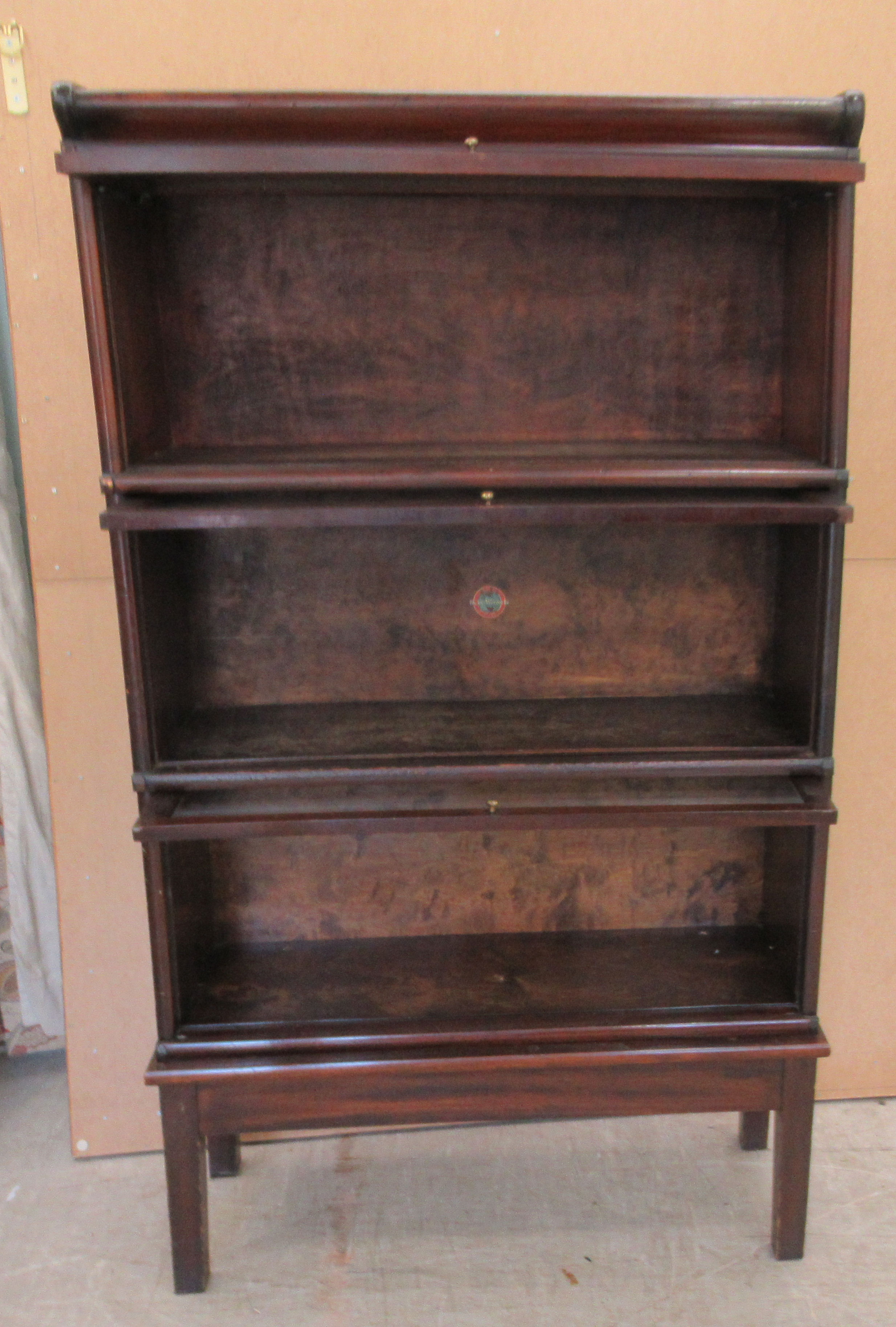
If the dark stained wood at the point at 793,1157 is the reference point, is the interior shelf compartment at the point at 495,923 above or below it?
above

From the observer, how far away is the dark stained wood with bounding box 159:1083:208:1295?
174 cm

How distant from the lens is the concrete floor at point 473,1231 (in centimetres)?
176

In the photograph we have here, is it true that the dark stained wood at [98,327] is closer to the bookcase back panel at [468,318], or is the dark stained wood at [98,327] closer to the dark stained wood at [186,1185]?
the bookcase back panel at [468,318]

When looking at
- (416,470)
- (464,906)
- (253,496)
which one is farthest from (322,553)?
(464,906)

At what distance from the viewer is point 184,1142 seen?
5.74 feet

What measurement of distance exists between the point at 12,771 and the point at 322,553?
844 millimetres

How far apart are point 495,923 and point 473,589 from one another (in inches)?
26.1

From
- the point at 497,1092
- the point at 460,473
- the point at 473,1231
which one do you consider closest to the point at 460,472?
the point at 460,473

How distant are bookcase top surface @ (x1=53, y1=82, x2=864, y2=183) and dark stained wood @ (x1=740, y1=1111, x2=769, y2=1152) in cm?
173

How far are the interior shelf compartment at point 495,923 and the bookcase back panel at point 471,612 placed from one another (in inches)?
11.2

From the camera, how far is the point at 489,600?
192 cm

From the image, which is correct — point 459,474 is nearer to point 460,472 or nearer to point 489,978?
point 460,472

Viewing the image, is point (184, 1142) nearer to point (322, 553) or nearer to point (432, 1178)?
point (432, 1178)

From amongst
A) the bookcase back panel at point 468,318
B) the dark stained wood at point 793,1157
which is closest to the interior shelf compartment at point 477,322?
the bookcase back panel at point 468,318
